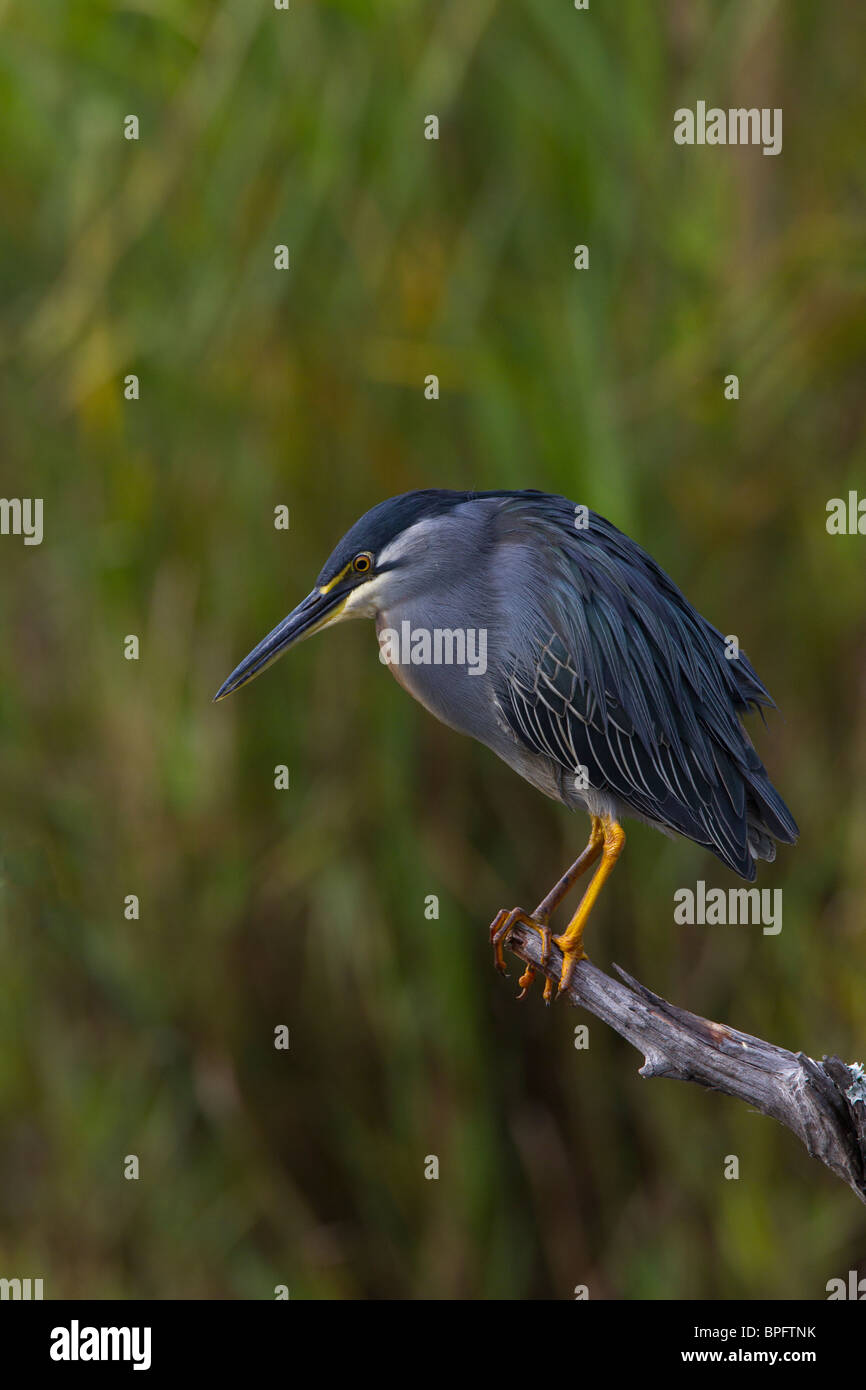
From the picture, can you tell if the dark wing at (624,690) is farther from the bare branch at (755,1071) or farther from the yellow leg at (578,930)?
the bare branch at (755,1071)

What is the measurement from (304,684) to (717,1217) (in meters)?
1.48

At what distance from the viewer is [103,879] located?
3.44m

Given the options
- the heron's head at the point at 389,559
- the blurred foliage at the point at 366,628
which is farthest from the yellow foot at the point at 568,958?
the blurred foliage at the point at 366,628

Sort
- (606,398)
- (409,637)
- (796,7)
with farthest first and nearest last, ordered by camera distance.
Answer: (796,7), (606,398), (409,637)

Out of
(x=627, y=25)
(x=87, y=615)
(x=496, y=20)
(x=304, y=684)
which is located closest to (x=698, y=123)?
(x=627, y=25)

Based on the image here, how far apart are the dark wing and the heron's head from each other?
10 centimetres

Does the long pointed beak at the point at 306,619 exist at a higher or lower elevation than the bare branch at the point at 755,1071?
higher

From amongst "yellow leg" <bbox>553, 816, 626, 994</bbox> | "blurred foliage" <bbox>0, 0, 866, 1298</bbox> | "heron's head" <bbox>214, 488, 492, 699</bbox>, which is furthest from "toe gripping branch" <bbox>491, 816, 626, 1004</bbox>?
"blurred foliage" <bbox>0, 0, 866, 1298</bbox>

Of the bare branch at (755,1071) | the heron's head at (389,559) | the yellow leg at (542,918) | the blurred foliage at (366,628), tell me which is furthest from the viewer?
the blurred foliage at (366,628)

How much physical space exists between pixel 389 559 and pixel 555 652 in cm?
29

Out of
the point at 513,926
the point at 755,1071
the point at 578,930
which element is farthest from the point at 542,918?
the point at 755,1071

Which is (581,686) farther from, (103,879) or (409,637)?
(103,879)

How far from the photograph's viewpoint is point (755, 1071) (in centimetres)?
202

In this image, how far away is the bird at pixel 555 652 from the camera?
231 cm
